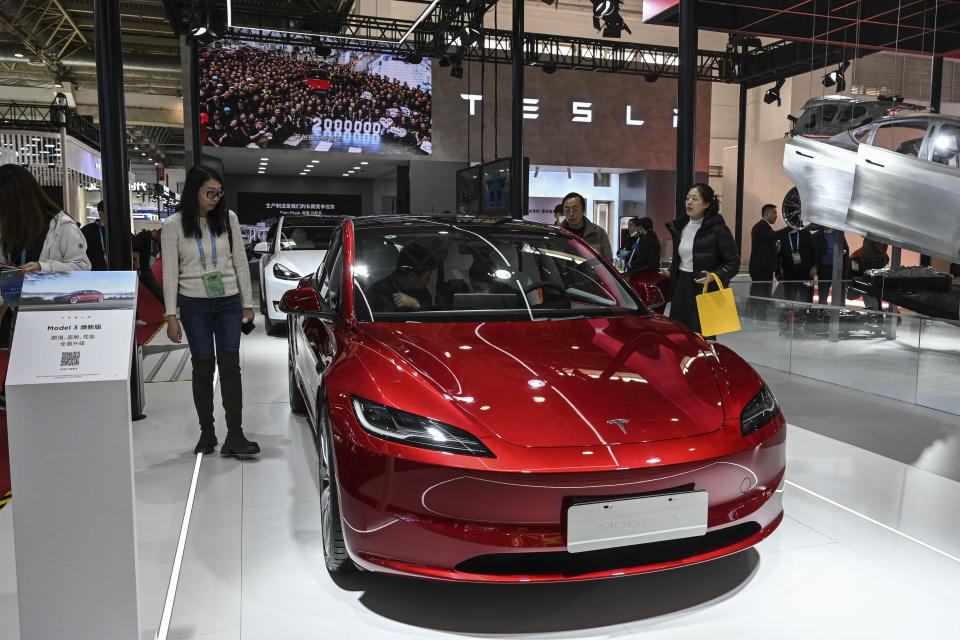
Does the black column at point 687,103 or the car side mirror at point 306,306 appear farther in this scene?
the black column at point 687,103

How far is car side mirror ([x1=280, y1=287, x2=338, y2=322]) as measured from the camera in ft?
9.62

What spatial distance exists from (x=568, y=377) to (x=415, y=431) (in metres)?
0.55

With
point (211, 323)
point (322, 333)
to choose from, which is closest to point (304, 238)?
point (211, 323)

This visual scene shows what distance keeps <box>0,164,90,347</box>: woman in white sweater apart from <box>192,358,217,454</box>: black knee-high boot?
746mm

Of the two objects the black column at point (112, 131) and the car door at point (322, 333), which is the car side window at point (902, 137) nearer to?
the car door at point (322, 333)

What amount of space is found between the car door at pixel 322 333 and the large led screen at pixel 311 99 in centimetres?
Answer: 1406

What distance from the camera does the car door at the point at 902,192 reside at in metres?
5.95

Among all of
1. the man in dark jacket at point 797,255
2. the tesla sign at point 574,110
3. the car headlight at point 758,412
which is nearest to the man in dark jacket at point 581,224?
the car headlight at point 758,412

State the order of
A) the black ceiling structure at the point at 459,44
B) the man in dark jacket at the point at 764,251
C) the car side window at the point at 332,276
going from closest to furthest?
the car side window at the point at 332,276 < the man in dark jacket at the point at 764,251 < the black ceiling structure at the point at 459,44

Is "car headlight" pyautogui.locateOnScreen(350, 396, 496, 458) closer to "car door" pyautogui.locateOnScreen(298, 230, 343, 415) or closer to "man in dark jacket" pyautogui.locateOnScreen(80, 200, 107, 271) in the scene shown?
"car door" pyautogui.locateOnScreen(298, 230, 343, 415)

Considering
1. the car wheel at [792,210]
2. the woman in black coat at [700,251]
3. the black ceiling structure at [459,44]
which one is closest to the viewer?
the woman in black coat at [700,251]

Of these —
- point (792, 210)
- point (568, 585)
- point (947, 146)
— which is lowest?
point (568, 585)

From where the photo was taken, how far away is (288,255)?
8062mm

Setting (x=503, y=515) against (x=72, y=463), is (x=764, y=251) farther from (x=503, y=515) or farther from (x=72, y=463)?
(x=72, y=463)
